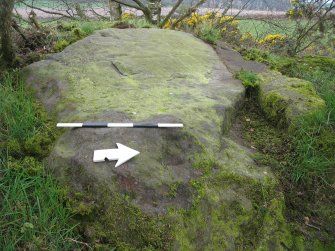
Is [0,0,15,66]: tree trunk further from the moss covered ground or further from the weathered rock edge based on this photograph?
the weathered rock edge

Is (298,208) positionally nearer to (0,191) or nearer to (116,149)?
(116,149)

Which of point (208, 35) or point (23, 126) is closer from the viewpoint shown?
point (23, 126)

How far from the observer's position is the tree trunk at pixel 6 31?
2.94m

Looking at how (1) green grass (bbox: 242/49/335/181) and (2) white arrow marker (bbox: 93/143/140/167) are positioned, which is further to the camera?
(1) green grass (bbox: 242/49/335/181)

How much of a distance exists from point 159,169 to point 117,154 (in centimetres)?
30

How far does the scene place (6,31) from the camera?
3.20 m

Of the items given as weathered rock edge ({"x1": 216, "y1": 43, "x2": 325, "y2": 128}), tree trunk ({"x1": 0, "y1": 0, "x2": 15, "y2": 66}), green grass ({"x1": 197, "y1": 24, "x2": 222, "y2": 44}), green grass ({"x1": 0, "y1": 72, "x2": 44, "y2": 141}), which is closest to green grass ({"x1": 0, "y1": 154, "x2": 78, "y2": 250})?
green grass ({"x1": 0, "y1": 72, "x2": 44, "y2": 141})

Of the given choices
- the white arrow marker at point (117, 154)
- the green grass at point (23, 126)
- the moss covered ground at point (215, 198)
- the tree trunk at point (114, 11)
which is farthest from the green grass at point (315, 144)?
the tree trunk at point (114, 11)

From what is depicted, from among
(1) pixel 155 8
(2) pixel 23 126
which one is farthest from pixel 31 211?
(1) pixel 155 8

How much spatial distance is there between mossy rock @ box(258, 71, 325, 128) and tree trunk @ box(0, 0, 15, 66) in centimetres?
255

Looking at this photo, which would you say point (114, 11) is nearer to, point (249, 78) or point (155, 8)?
point (155, 8)

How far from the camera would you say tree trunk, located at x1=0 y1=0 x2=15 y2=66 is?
2938 millimetres

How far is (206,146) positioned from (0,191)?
4.80 ft

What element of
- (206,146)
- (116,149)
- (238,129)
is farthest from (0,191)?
(238,129)
